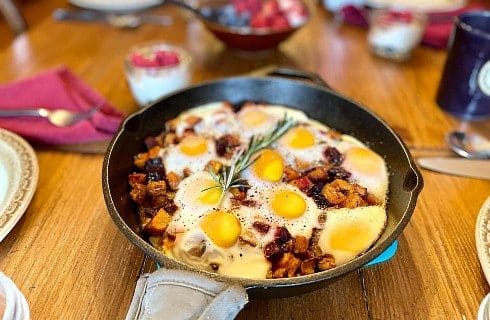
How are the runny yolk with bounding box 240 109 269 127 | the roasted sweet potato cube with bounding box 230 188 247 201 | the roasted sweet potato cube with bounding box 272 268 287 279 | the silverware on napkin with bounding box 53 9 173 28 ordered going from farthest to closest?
the silverware on napkin with bounding box 53 9 173 28 < the runny yolk with bounding box 240 109 269 127 < the roasted sweet potato cube with bounding box 230 188 247 201 < the roasted sweet potato cube with bounding box 272 268 287 279

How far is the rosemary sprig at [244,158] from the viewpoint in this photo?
940mm

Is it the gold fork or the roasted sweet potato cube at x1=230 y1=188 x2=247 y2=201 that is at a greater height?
the roasted sweet potato cube at x1=230 y1=188 x2=247 y2=201

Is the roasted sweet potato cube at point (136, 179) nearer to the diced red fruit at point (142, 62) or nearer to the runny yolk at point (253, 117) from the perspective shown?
the runny yolk at point (253, 117)

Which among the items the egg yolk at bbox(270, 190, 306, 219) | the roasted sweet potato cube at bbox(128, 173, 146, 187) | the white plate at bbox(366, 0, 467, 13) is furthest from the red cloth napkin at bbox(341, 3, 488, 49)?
the roasted sweet potato cube at bbox(128, 173, 146, 187)

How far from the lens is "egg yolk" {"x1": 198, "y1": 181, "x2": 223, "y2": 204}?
2.99ft

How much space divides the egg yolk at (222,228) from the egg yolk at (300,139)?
0.88 feet

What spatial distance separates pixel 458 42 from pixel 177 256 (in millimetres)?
916

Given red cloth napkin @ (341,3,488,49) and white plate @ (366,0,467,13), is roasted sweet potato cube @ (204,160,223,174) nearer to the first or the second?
red cloth napkin @ (341,3,488,49)

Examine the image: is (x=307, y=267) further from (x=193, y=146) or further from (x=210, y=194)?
(x=193, y=146)

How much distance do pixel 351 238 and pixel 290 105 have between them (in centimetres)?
44

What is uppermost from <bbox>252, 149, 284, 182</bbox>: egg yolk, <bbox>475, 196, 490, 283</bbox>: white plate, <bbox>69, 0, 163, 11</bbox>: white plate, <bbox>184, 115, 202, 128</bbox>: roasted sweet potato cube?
<bbox>252, 149, 284, 182</bbox>: egg yolk

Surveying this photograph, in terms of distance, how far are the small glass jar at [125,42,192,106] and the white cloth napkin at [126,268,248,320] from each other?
0.71m

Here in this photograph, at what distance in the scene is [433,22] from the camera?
180 centimetres

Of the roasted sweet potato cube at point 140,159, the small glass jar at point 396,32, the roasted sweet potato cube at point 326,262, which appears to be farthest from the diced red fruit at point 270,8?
the roasted sweet potato cube at point 326,262
